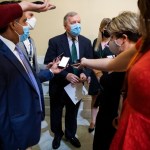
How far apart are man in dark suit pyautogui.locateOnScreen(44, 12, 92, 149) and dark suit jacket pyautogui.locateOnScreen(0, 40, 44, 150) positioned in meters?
1.00

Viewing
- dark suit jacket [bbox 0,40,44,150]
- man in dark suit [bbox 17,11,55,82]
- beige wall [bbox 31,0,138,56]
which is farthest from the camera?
beige wall [bbox 31,0,138,56]

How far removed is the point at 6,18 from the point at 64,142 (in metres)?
1.93

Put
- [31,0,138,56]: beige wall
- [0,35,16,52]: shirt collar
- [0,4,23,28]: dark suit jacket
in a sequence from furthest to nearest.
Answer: [31,0,138,56]: beige wall, [0,35,16,52]: shirt collar, [0,4,23,28]: dark suit jacket

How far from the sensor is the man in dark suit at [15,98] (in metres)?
1.34

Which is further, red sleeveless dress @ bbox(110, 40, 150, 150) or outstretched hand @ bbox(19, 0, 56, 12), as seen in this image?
outstretched hand @ bbox(19, 0, 56, 12)

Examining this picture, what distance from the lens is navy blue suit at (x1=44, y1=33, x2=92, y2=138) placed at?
2520 mm

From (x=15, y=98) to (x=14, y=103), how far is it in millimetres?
30

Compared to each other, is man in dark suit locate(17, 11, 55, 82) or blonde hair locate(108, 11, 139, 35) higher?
blonde hair locate(108, 11, 139, 35)

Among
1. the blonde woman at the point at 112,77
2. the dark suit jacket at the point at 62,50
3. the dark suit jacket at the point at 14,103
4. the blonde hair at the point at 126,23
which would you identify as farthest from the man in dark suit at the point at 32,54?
the blonde hair at the point at 126,23

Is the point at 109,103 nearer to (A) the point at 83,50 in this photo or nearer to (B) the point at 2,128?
(B) the point at 2,128

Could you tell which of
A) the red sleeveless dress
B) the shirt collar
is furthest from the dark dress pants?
the red sleeveless dress

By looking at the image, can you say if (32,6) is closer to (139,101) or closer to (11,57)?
(11,57)

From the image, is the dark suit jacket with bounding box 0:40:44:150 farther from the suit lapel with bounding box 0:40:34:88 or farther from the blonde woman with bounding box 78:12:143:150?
the blonde woman with bounding box 78:12:143:150

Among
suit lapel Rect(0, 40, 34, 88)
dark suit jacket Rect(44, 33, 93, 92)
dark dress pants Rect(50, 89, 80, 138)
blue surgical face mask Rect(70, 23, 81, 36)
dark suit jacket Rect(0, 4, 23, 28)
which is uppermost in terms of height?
dark suit jacket Rect(0, 4, 23, 28)
